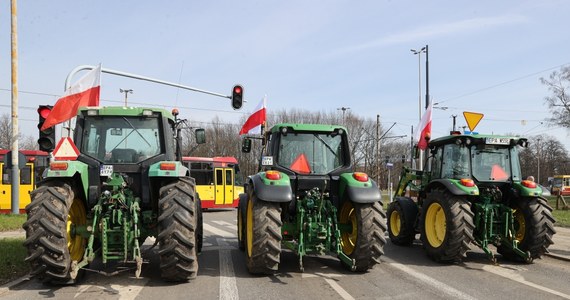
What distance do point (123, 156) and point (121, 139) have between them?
11.6 inches

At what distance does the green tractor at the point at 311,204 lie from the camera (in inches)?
268

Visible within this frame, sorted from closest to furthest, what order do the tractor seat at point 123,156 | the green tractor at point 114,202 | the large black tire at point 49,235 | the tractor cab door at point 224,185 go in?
1. the large black tire at point 49,235
2. the green tractor at point 114,202
3. the tractor seat at point 123,156
4. the tractor cab door at point 224,185

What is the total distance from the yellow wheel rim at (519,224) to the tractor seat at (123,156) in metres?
7.11

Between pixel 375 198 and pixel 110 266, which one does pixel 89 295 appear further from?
pixel 375 198

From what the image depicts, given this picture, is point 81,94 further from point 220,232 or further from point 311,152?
point 220,232

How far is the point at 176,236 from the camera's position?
607 centimetres

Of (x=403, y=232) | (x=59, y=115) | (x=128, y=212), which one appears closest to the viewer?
(x=128, y=212)

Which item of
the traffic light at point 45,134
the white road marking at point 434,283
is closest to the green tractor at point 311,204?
the white road marking at point 434,283

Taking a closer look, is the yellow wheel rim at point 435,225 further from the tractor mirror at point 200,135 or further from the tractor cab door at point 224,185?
the tractor cab door at point 224,185

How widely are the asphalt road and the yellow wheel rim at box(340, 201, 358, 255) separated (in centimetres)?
38

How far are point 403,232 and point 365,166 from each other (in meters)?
40.0

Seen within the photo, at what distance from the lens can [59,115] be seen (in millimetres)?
9031

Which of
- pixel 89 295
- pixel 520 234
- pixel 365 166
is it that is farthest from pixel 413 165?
pixel 365 166

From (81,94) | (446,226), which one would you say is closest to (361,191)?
(446,226)
